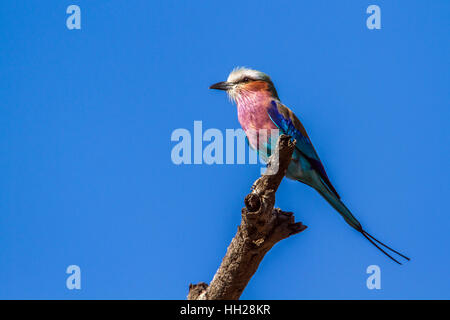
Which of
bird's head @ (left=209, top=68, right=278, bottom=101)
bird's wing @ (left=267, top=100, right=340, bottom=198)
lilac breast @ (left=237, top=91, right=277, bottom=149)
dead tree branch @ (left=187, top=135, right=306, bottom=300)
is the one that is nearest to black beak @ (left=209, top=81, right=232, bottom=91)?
bird's head @ (left=209, top=68, right=278, bottom=101)

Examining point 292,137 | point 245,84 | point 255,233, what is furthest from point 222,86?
point 255,233

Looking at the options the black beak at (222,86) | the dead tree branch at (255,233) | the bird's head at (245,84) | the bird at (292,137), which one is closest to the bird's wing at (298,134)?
the bird at (292,137)

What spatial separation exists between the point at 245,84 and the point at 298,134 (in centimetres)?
86

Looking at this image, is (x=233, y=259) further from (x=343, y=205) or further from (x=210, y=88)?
(x=210, y=88)

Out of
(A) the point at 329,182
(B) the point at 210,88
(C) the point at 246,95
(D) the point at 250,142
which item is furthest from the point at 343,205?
(B) the point at 210,88

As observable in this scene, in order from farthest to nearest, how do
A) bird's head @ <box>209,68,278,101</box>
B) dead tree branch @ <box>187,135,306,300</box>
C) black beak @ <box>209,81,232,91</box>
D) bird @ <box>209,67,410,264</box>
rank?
black beak @ <box>209,81,232,91</box> → bird's head @ <box>209,68,278,101</box> → bird @ <box>209,67,410,264</box> → dead tree branch @ <box>187,135,306,300</box>

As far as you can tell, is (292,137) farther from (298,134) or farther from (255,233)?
(255,233)

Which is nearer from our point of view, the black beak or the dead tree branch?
the dead tree branch

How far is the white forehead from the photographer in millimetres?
5246

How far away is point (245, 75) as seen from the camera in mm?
5270

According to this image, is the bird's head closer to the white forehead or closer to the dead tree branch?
the white forehead

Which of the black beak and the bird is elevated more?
the black beak
